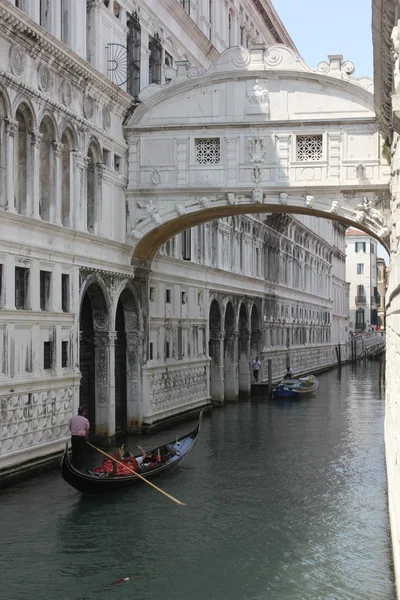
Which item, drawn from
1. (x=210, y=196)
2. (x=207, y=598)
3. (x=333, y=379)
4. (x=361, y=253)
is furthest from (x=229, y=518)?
(x=361, y=253)

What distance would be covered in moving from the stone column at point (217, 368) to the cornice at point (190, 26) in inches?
311

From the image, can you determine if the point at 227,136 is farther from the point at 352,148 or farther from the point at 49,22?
the point at 49,22

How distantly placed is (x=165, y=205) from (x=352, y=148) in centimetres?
378

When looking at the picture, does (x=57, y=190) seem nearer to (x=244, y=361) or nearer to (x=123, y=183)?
(x=123, y=183)

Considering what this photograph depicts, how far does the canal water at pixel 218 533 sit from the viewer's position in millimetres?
9844

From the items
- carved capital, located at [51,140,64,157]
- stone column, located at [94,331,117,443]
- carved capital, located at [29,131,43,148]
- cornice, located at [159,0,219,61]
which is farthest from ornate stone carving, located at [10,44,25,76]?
cornice, located at [159,0,219,61]

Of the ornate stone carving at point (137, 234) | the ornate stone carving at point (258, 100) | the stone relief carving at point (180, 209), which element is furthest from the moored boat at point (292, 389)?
the ornate stone carving at point (258, 100)

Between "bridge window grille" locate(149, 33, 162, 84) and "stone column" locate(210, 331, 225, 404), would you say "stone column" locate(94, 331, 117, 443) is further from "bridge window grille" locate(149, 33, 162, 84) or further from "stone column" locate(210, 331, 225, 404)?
"stone column" locate(210, 331, 225, 404)

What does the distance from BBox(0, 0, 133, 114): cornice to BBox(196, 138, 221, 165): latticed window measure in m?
1.68

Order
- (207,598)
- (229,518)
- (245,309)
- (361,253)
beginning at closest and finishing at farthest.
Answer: (207,598) < (229,518) < (245,309) < (361,253)

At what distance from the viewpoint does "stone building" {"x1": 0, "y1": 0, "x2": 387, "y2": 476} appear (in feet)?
47.6

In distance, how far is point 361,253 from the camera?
81188 mm

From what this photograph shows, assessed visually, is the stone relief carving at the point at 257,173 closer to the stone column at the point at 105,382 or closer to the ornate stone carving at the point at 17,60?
the stone column at the point at 105,382

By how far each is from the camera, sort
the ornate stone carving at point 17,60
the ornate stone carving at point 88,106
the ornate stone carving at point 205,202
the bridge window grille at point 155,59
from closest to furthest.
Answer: the ornate stone carving at point 17,60
the ornate stone carving at point 88,106
the ornate stone carving at point 205,202
the bridge window grille at point 155,59
